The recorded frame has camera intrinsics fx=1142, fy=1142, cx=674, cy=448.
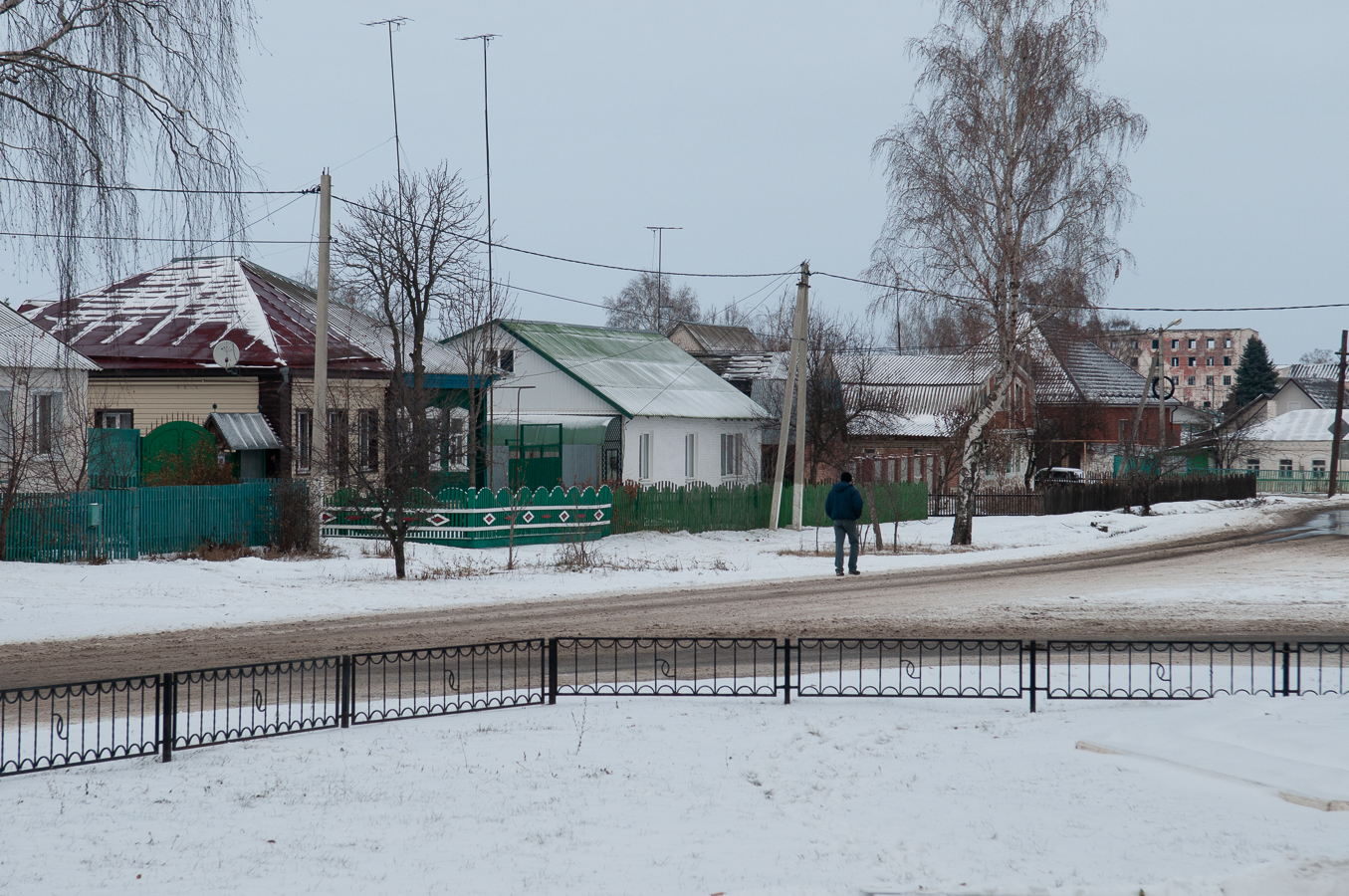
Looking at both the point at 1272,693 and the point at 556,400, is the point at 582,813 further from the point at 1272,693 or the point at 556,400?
the point at 556,400

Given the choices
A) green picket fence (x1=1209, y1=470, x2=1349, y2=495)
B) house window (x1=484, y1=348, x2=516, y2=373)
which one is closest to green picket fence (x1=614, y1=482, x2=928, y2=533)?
house window (x1=484, y1=348, x2=516, y2=373)

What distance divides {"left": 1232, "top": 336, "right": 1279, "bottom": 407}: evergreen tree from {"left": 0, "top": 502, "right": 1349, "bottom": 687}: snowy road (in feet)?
252

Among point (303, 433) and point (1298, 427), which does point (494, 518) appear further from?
point (1298, 427)

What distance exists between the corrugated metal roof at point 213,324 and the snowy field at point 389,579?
624 centimetres

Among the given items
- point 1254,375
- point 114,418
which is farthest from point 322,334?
point 1254,375

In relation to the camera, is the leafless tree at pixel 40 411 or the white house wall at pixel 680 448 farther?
the white house wall at pixel 680 448

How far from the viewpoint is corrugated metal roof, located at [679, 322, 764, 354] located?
64562 millimetres

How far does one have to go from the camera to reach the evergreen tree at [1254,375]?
92812 millimetres

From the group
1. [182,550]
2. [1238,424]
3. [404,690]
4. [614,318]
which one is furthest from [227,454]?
[614,318]

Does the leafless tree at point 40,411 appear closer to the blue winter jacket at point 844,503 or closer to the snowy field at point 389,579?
the snowy field at point 389,579

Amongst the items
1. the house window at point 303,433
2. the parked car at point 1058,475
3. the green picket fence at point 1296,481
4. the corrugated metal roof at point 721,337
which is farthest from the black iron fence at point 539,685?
the green picket fence at point 1296,481

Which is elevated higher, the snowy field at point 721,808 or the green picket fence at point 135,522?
the green picket fence at point 135,522

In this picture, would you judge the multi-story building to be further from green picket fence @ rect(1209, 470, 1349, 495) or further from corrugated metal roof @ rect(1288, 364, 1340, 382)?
green picket fence @ rect(1209, 470, 1349, 495)

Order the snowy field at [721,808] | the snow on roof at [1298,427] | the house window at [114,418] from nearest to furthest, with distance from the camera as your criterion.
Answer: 1. the snowy field at [721,808]
2. the house window at [114,418]
3. the snow on roof at [1298,427]
